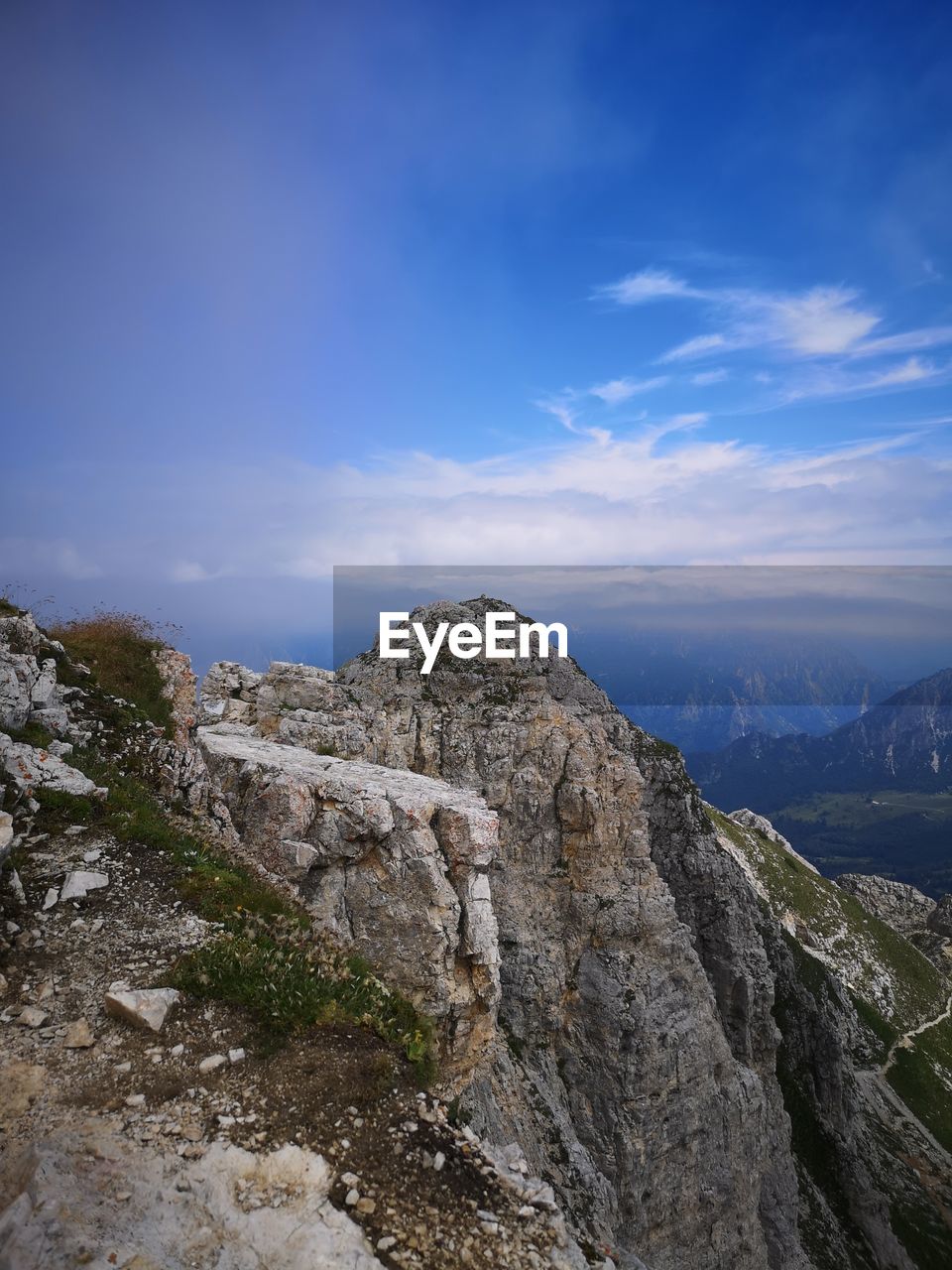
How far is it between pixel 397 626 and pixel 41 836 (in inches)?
1153

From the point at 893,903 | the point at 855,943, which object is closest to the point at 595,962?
the point at 855,943

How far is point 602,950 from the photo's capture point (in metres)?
33.8

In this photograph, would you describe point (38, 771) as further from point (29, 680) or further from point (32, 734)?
point (29, 680)

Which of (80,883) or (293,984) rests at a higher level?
(80,883)

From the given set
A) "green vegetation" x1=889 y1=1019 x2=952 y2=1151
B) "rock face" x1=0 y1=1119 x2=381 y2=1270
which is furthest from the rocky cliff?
"green vegetation" x1=889 y1=1019 x2=952 y2=1151

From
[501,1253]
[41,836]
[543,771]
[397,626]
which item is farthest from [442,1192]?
[397,626]

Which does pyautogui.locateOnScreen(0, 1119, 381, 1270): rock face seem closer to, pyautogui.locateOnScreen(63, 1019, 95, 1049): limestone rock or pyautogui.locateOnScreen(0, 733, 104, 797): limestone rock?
pyautogui.locateOnScreen(63, 1019, 95, 1049): limestone rock

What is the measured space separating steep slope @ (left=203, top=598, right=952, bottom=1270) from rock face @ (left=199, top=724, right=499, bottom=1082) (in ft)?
23.3

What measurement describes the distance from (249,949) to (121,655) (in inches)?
586

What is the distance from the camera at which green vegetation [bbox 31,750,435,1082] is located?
991 cm

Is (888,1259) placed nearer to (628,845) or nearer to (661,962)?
(661,962)

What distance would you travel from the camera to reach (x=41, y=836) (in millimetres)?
11883

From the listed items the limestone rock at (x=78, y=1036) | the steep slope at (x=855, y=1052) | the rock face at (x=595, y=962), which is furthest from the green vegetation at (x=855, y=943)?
the limestone rock at (x=78, y=1036)

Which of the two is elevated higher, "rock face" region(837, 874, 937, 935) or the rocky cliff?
the rocky cliff
